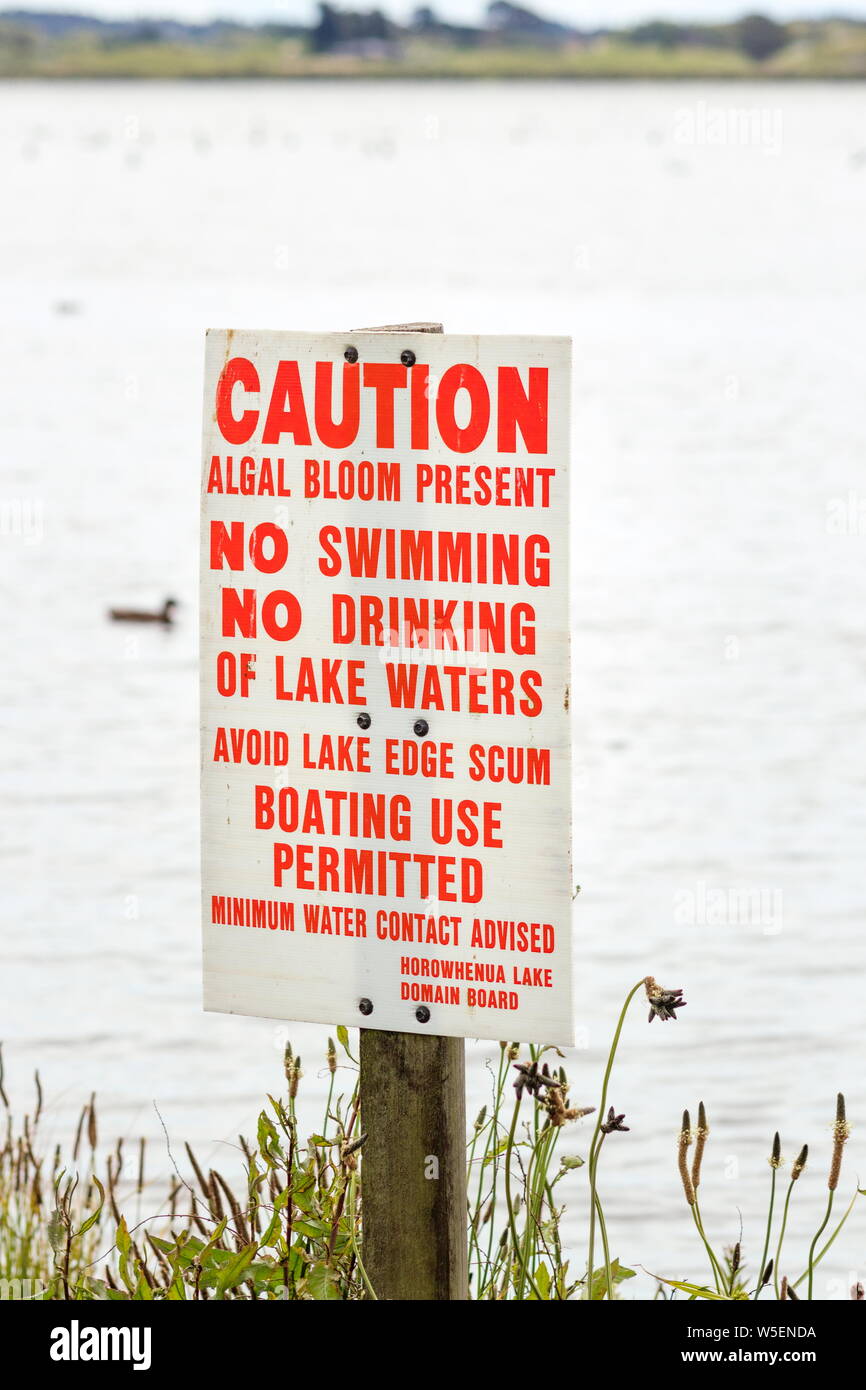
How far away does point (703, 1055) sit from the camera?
25.7ft

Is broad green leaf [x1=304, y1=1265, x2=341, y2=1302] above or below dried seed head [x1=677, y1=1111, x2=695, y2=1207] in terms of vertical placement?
below

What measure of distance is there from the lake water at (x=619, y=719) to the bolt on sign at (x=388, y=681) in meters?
3.22

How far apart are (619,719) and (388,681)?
32.3 ft

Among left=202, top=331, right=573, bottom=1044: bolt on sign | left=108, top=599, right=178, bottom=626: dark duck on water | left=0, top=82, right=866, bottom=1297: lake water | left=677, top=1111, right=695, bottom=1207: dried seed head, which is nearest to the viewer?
left=202, top=331, right=573, bottom=1044: bolt on sign

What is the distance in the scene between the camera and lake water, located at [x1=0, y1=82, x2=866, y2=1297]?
7625 mm

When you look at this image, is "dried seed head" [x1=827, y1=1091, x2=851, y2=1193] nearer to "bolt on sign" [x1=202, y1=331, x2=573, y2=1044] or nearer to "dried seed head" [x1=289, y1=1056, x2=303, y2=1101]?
"bolt on sign" [x1=202, y1=331, x2=573, y2=1044]

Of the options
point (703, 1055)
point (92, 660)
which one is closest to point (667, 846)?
point (703, 1055)

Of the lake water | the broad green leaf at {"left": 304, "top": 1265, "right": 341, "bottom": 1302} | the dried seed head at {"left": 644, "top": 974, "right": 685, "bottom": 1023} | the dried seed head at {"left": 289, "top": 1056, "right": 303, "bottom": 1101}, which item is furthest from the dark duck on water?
the dried seed head at {"left": 644, "top": 974, "right": 685, "bottom": 1023}

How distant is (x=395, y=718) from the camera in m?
3.33

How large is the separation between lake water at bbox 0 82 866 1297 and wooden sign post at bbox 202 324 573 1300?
3.14 m

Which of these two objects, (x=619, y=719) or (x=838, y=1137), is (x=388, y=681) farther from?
(x=619, y=719)

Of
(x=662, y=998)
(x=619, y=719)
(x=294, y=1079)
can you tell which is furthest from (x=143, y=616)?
(x=662, y=998)

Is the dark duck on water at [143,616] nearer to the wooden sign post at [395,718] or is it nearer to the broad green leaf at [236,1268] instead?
the wooden sign post at [395,718]
